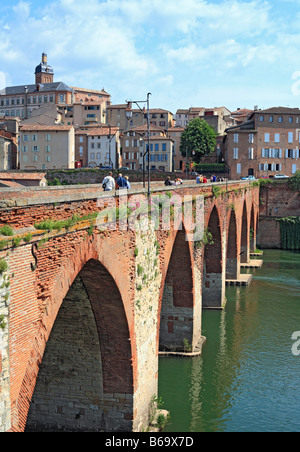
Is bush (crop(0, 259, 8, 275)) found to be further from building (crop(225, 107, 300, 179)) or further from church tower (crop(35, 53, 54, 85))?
church tower (crop(35, 53, 54, 85))

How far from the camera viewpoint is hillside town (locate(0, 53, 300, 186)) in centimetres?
6588

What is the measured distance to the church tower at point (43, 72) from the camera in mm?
116562

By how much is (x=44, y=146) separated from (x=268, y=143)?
89.2ft

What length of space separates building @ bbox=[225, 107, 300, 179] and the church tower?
61.8 m

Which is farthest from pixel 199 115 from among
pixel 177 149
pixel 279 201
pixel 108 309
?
pixel 108 309

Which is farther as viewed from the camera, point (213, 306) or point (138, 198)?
point (213, 306)

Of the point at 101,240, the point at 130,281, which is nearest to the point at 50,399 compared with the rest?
the point at 130,281

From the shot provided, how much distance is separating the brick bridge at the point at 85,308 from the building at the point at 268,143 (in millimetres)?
44947

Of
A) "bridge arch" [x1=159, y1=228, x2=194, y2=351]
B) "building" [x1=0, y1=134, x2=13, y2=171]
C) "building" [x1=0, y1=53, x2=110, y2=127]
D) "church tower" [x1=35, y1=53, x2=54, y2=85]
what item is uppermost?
"church tower" [x1=35, y1=53, x2=54, y2=85]

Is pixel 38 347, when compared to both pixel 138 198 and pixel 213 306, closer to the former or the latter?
pixel 138 198

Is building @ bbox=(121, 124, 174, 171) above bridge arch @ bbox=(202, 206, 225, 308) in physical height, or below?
above

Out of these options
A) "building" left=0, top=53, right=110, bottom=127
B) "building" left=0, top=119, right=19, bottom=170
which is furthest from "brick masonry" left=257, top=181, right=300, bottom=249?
"building" left=0, top=53, right=110, bottom=127

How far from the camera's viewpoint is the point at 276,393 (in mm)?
18844
